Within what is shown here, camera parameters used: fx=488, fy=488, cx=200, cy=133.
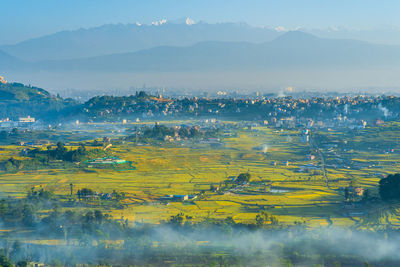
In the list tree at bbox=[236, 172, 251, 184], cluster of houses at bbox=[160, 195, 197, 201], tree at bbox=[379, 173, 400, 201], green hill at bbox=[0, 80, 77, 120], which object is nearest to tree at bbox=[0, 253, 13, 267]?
cluster of houses at bbox=[160, 195, 197, 201]

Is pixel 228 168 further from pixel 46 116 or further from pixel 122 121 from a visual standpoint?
pixel 46 116

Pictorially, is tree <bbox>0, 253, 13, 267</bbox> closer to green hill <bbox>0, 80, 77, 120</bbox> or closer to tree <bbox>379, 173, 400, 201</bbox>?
tree <bbox>379, 173, 400, 201</bbox>

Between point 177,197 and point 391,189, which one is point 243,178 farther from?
point 391,189

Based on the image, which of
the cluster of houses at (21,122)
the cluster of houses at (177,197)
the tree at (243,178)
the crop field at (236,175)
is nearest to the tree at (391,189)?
the crop field at (236,175)

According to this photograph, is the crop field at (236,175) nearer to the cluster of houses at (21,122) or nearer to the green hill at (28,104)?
the cluster of houses at (21,122)

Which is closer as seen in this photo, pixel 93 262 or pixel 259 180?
pixel 93 262

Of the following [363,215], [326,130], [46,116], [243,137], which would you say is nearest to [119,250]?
[363,215]
